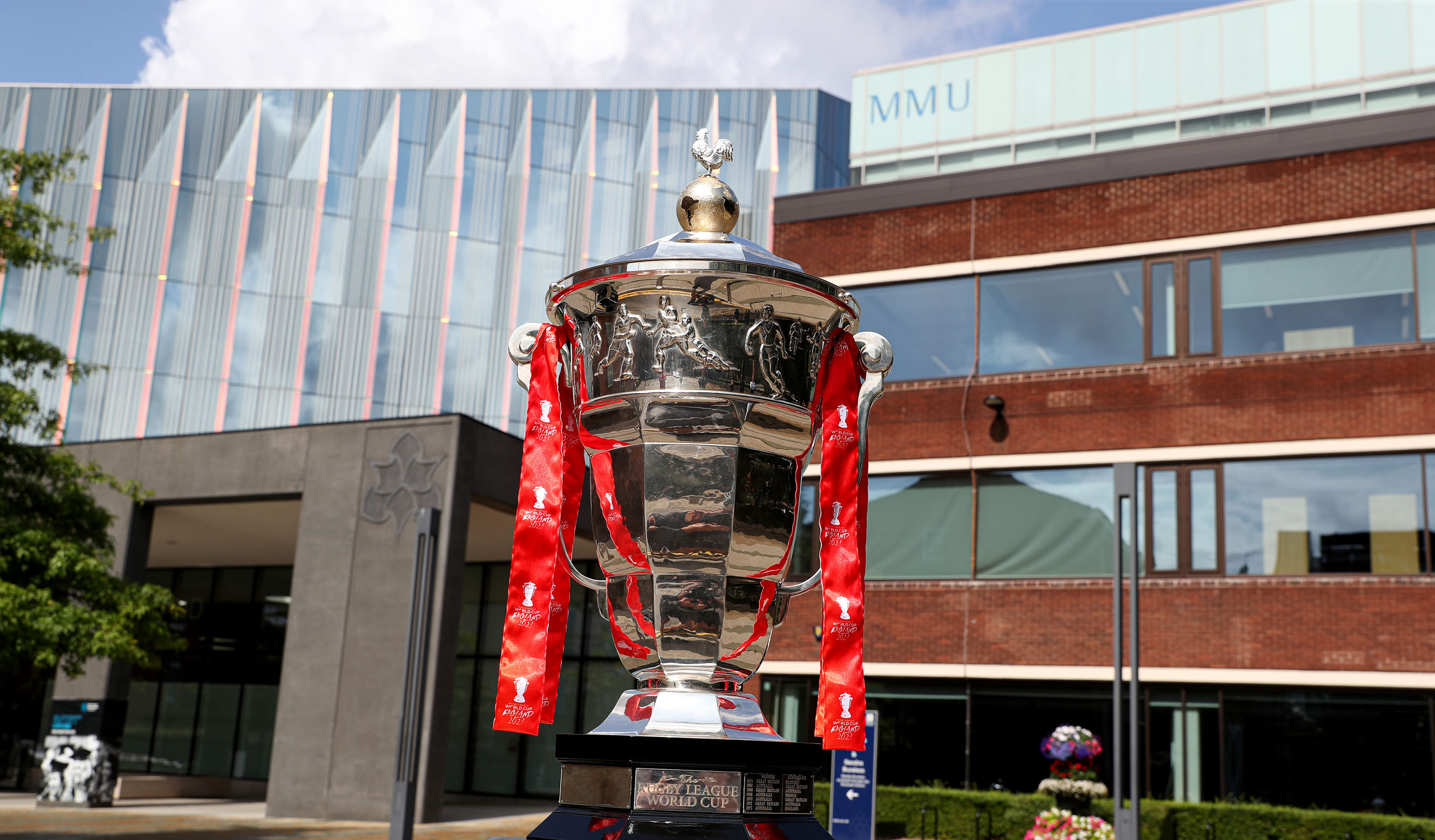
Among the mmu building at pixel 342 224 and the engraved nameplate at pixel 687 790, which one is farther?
the mmu building at pixel 342 224

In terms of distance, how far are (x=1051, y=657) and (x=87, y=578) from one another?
12.6m

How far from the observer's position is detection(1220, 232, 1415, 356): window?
17.1m

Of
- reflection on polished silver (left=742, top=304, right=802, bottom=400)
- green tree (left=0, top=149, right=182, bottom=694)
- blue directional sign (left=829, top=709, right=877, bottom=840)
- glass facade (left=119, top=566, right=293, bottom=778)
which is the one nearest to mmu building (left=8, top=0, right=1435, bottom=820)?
glass facade (left=119, top=566, right=293, bottom=778)

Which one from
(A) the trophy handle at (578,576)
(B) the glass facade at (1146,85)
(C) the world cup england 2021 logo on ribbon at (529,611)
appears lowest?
(C) the world cup england 2021 logo on ribbon at (529,611)

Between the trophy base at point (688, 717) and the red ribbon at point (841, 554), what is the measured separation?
31 cm

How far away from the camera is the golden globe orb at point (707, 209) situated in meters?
3.90

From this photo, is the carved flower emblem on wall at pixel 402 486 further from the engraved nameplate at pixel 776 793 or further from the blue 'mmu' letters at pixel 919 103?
the engraved nameplate at pixel 776 793

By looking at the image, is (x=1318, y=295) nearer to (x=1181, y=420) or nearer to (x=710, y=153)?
(x=1181, y=420)

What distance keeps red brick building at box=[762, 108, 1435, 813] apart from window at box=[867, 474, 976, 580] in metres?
0.04

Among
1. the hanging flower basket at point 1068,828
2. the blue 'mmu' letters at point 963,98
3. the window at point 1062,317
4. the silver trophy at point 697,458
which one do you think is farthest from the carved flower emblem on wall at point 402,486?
the silver trophy at point 697,458

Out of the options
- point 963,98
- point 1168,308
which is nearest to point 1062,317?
point 1168,308

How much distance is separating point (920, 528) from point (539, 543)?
1615cm

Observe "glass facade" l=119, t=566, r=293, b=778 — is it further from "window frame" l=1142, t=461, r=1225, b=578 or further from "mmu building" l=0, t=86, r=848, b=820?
Result: "window frame" l=1142, t=461, r=1225, b=578

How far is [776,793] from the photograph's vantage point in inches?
132
